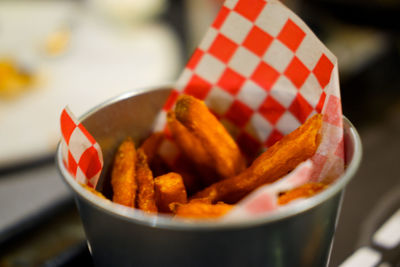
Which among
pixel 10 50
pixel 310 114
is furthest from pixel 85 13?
pixel 310 114

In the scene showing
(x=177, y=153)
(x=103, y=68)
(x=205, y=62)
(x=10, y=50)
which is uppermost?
(x=205, y=62)

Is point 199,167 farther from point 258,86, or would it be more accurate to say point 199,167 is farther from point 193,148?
point 258,86

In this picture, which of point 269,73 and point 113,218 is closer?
point 113,218

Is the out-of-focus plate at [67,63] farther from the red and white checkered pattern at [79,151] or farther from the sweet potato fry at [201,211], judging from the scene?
the sweet potato fry at [201,211]

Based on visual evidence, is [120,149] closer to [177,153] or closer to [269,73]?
[177,153]

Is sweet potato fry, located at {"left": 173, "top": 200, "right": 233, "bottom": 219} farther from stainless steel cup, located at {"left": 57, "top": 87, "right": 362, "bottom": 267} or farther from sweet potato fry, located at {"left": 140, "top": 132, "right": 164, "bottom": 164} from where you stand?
sweet potato fry, located at {"left": 140, "top": 132, "right": 164, "bottom": 164}

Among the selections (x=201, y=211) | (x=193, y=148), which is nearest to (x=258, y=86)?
(x=193, y=148)

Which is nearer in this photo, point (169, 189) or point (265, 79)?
A: point (169, 189)
